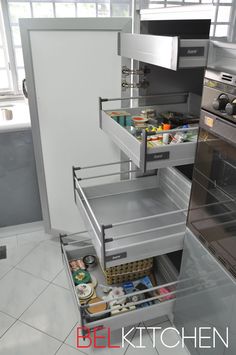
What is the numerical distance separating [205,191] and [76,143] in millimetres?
982

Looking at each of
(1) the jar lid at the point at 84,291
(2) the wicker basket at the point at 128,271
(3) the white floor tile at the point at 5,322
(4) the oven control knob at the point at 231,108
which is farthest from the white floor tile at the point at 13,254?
(4) the oven control knob at the point at 231,108

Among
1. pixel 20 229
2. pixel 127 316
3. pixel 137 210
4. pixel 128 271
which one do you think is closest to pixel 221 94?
pixel 137 210

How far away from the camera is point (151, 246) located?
1.24 metres

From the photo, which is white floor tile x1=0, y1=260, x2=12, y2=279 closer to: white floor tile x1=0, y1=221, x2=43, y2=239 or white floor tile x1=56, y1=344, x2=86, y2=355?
white floor tile x1=0, y1=221, x2=43, y2=239

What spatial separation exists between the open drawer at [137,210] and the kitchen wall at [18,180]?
1.85ft

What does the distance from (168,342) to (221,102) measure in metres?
1.22

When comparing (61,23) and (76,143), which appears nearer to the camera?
(61,23)

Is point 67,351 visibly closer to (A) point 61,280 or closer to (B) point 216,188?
(A) point 61,280

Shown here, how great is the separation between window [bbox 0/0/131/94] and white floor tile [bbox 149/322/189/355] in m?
1.97

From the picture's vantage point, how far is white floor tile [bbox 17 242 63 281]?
1958 millimetres

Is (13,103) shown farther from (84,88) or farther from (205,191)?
(205,191)

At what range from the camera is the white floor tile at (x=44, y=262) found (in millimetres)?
1958

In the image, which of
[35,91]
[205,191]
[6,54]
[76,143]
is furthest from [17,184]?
[205,191]

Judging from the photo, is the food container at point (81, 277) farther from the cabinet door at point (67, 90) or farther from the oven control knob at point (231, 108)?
the oven control knob at point (231, 108)
